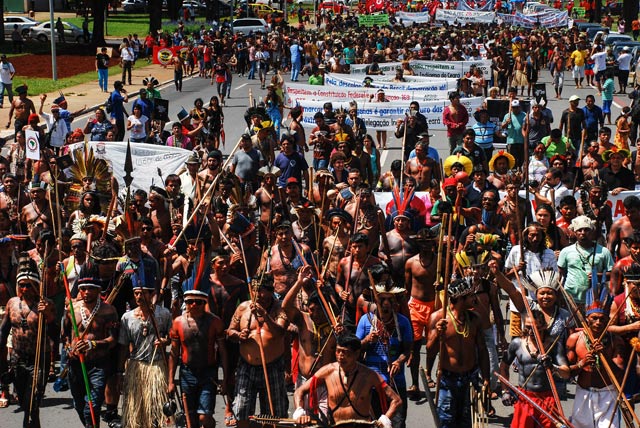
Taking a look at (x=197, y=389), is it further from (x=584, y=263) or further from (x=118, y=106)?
(x=118, y=106)

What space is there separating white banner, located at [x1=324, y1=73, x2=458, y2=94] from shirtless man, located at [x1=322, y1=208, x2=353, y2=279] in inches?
566

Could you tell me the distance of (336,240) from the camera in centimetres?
1236

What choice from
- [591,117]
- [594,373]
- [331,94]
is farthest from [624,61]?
[594,373]

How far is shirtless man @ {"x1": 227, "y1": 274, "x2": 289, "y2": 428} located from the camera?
9.94 meters

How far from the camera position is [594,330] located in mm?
9438

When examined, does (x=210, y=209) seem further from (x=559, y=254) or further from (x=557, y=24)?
(x=557, y=24)

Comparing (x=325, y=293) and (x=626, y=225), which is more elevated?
(x=626, y=225)

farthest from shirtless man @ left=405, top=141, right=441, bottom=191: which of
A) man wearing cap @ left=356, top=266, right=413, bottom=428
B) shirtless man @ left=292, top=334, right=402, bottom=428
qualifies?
shirtless man @ left=292, top=334, right=402, bottom=428

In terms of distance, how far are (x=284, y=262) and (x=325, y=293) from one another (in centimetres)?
124

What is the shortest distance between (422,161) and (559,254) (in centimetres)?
427

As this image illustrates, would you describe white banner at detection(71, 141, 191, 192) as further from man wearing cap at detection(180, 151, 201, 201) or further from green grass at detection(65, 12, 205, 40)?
green grass at detection(65, 12, 205, 40)

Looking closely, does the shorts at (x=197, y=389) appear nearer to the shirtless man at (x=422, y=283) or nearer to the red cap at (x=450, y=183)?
the shirtless man at (x=422, y=283)

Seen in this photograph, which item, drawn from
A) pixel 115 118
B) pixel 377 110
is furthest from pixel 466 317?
pixel 115 118

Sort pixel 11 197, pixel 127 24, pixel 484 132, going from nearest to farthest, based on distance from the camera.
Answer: pixel 11 197 → pixel 484 132 → pixel 127 24
